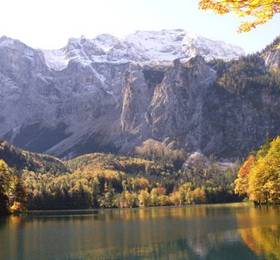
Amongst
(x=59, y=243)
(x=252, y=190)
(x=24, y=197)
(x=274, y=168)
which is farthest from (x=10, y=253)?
(x=24, y=197)

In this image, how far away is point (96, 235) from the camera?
74.7 m

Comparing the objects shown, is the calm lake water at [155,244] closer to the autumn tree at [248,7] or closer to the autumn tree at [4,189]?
the autumn tree at [248,7]

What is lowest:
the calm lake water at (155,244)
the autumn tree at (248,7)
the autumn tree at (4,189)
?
the calm lake water at (155,244)

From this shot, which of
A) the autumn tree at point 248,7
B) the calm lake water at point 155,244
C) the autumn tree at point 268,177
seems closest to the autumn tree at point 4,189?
the calm lake water at point 155,244

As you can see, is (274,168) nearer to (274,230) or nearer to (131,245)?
(274,230)

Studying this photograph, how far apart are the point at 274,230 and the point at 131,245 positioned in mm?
16676

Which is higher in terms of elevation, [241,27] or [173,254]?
[241,27]

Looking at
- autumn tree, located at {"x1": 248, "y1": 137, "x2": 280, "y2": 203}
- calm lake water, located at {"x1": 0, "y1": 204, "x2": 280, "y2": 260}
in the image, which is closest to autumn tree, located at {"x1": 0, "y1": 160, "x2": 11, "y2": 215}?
calm lake water, located at {"x1": 0, "y1": 204, "x2": 280, "y2": 260}

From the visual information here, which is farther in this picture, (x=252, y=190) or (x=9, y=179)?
(x=9, y=179)

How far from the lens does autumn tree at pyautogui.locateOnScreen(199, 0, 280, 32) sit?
20828 millimetres

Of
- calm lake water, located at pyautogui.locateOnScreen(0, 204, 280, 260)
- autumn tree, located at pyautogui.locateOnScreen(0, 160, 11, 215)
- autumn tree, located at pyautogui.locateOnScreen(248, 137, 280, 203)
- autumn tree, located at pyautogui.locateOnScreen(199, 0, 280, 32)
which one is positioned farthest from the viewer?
autumn tree, located at pyautogui.locateOnScreen(0, 160, 11, 215)

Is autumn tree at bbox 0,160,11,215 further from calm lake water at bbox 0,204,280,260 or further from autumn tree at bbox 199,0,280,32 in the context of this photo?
autumn tree at bbox 199,0,280,32

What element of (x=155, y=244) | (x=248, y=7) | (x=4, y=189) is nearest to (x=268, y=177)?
(x=4, y=189)

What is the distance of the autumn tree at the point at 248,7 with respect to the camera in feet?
68.3
